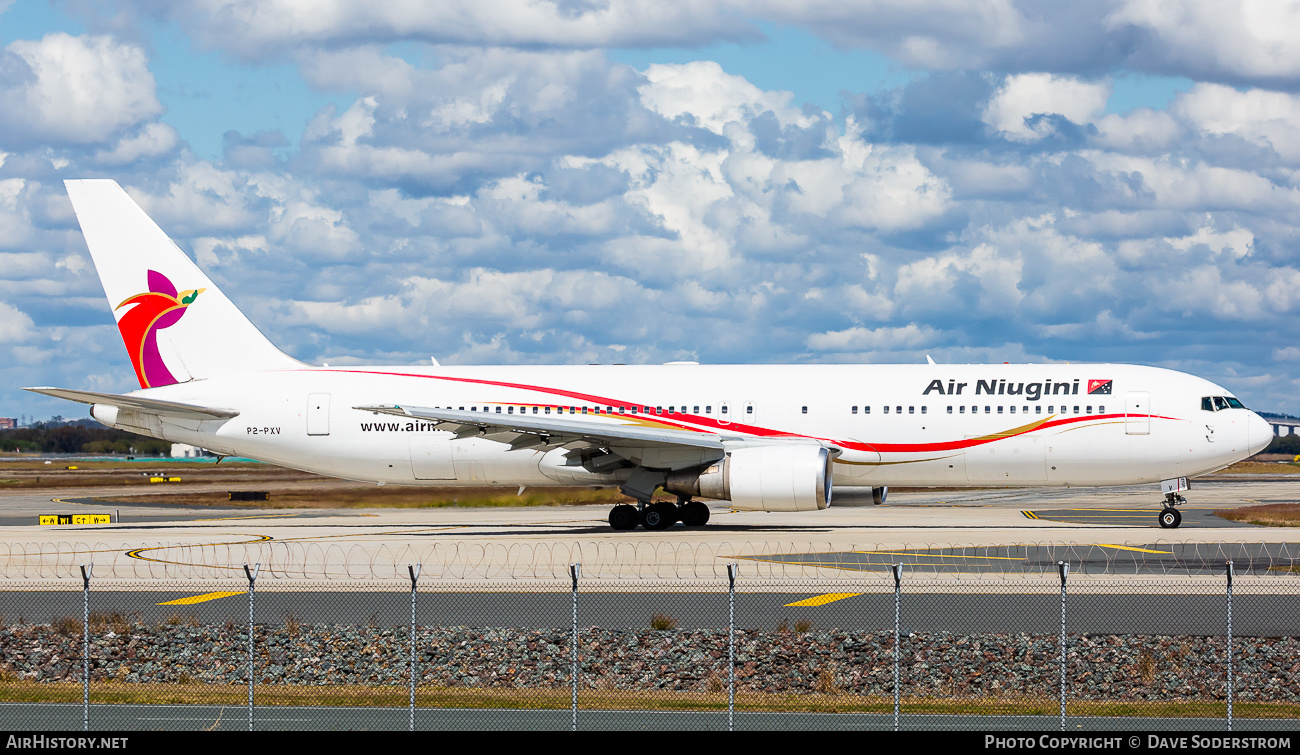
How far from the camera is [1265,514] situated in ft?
139

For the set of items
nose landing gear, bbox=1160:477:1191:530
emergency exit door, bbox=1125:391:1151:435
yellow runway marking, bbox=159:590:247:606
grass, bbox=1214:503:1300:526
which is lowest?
yellow runway marking, bbox=159:590:247:606

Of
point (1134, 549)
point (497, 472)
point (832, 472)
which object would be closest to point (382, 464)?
point (497, 472)

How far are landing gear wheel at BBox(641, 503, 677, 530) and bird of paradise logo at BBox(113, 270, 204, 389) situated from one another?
607 inches

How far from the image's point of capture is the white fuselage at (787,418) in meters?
33.9

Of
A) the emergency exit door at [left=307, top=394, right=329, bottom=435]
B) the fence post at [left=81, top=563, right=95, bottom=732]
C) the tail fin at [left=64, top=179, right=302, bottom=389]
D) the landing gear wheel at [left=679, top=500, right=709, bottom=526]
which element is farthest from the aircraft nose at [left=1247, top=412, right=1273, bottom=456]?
the fence post at [left=81, top=563, right=95, bottom=732]

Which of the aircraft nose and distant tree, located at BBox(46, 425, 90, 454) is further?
distant tree, located at BBox(46, 425, 90, 454)

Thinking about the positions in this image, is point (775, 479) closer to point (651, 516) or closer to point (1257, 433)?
point (651, 516)

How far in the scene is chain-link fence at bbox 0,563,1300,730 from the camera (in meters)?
14.3

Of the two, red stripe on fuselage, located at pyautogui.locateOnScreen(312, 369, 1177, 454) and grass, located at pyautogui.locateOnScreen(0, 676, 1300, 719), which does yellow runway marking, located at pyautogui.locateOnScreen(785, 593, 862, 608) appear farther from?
red stripe on fuselage, located at pyautogui.locateOnScreen(312, 369, 1177, 454)

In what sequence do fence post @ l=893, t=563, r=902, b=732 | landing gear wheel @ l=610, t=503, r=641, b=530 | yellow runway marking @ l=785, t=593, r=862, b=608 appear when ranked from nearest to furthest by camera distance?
A: fence post @ l=893, t=563, r=902, b=732 → yellow runway marking @ l=785, t=593, r=862, b=608 → landing gear wheel @ l=610, t=503, r=641, b=530

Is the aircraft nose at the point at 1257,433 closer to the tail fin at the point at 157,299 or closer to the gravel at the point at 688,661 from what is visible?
the gravel at the point at 688,661

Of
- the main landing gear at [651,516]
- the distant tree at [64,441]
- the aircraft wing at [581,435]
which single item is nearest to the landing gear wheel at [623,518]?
the main landing gear at [651,516]

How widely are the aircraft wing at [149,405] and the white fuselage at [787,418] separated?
351 mm

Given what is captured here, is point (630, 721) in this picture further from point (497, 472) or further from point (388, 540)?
point (497, 472)
